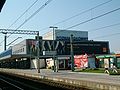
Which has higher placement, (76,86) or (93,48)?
(93,48)

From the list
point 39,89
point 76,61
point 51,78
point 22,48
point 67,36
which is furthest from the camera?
point 67,36

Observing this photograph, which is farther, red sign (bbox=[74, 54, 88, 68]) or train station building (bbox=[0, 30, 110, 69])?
train station building (bbox=[0, 30, 110, 69])

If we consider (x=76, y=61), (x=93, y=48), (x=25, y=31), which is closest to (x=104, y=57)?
(x=76, y=61)

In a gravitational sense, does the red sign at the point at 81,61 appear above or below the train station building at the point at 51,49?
below

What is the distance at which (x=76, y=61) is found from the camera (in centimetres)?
7431

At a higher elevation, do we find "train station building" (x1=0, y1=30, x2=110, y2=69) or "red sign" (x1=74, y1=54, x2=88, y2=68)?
"train station building" (x1=0, y1=30, x2=110, y2=69)

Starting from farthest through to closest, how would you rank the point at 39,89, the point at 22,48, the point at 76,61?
the point at 22,48, the point at 76,61, the point at 39,89

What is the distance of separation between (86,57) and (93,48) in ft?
157

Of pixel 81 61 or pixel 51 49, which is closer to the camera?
pixel 81 61

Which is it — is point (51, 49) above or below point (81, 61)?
above

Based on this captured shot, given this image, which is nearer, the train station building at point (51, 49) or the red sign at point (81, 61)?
the red sign at point (81, 61)

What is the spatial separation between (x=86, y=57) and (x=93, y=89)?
143 feet

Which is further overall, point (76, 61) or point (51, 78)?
point (76, 61)

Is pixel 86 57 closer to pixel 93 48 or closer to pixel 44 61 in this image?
pixel 44 61
